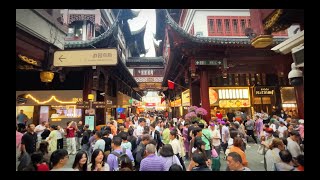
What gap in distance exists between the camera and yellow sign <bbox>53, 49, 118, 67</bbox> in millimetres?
6359

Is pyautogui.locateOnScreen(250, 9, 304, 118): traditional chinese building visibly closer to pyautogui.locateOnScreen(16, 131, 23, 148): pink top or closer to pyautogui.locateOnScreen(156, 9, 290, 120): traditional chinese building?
pyautogui.locateOnScreen(156, 9, 290, 120): traditional chinese building

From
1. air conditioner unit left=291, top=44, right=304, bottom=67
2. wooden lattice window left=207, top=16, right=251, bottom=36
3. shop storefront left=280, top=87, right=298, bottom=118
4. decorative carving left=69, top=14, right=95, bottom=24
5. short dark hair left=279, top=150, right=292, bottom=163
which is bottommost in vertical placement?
short dark hair left=279, top=150, right=292, bottom=163

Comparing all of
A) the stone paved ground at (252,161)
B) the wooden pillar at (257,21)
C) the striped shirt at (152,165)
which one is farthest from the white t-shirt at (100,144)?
the wooden pillar at (257,21)

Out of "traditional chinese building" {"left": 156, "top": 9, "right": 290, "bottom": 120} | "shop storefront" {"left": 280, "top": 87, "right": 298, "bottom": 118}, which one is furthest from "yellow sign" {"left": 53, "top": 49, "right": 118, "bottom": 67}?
"shop storefront" {"left": 280, "top": 87, "right": 298, "bottom": 118}

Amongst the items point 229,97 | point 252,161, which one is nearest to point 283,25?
point 252,161

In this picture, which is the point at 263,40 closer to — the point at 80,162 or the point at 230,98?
the point at 80,162

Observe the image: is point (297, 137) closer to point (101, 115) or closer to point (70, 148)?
point (70, 148)

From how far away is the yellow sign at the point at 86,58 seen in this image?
6.36 meters

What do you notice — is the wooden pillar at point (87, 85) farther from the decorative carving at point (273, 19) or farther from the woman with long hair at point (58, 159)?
the decorative carving at point (273, 19)

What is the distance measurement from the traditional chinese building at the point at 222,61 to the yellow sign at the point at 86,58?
15.2 ft

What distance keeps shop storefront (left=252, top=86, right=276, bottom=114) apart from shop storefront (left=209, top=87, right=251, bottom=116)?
1.85 feet

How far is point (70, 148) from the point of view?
30.1 ft
